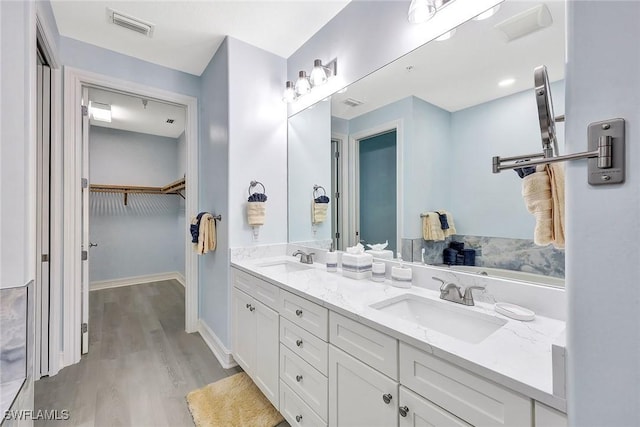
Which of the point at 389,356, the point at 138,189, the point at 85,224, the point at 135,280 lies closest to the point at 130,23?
the point at 85,224

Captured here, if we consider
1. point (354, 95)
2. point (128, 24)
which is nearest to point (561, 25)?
point (354, 95)

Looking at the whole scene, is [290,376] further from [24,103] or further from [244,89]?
[244,89]

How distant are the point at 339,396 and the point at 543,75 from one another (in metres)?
1.29

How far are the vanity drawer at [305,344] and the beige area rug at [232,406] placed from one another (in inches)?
20.6

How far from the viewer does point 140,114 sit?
12.2 ft

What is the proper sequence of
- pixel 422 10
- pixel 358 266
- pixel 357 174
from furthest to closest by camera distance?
pixel 357 174 → pixel 358 266 → pixel 422 10

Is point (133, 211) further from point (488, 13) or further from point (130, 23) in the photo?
point (488, 13)

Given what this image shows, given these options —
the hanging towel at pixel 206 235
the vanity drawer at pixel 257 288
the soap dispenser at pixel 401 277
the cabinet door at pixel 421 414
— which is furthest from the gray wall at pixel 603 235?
the hanging towel at pixel 206 235

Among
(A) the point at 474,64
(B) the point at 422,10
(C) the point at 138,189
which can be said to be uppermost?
(B) the point at 422,10

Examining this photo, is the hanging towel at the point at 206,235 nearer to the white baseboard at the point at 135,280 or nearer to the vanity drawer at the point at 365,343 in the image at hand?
the vanity drawer at the point at 365,343

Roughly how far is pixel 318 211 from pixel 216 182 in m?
0.94

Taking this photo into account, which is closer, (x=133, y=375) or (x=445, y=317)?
(x=445, y=317)

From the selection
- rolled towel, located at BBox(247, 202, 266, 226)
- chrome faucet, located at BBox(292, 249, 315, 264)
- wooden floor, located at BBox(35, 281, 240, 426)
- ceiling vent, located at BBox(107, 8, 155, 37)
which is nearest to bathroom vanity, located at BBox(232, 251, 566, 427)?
chrome faucet, located at BBox(292, 249, 315, 264)

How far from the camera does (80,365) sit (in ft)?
7.18
